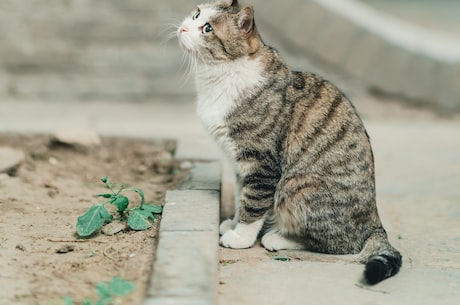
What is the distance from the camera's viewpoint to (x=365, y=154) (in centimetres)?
336

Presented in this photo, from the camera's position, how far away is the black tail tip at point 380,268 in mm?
2861

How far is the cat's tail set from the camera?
9.41 ft

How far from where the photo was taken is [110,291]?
2.62m

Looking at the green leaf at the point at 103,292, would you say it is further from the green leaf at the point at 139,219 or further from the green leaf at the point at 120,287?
the green leaf at the point at 139,219

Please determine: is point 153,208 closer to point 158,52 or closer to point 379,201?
point 379,201

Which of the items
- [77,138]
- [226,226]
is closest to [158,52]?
[77,138]

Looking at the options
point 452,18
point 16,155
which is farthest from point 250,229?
point 452,18

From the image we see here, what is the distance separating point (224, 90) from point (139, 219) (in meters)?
0.77

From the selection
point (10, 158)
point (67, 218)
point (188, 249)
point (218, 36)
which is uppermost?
point (218, 36)

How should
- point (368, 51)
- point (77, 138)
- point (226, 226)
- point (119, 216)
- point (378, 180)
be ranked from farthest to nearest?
1. point (368, 51)
2. point (77, 138)
3. point (378, 180)
4. point (226, 226)
5. point (119, 216)

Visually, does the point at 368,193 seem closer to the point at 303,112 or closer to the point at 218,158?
the point at 303,112

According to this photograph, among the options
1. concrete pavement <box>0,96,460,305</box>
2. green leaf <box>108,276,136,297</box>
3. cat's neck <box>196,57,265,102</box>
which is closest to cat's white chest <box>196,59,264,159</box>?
cat's neck <box>196,57,265,102</box>

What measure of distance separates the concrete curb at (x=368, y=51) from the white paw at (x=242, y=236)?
3.33 m

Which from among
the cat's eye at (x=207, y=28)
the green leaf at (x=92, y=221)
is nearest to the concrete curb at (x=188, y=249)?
the green leaf at (x=92, y=221)
